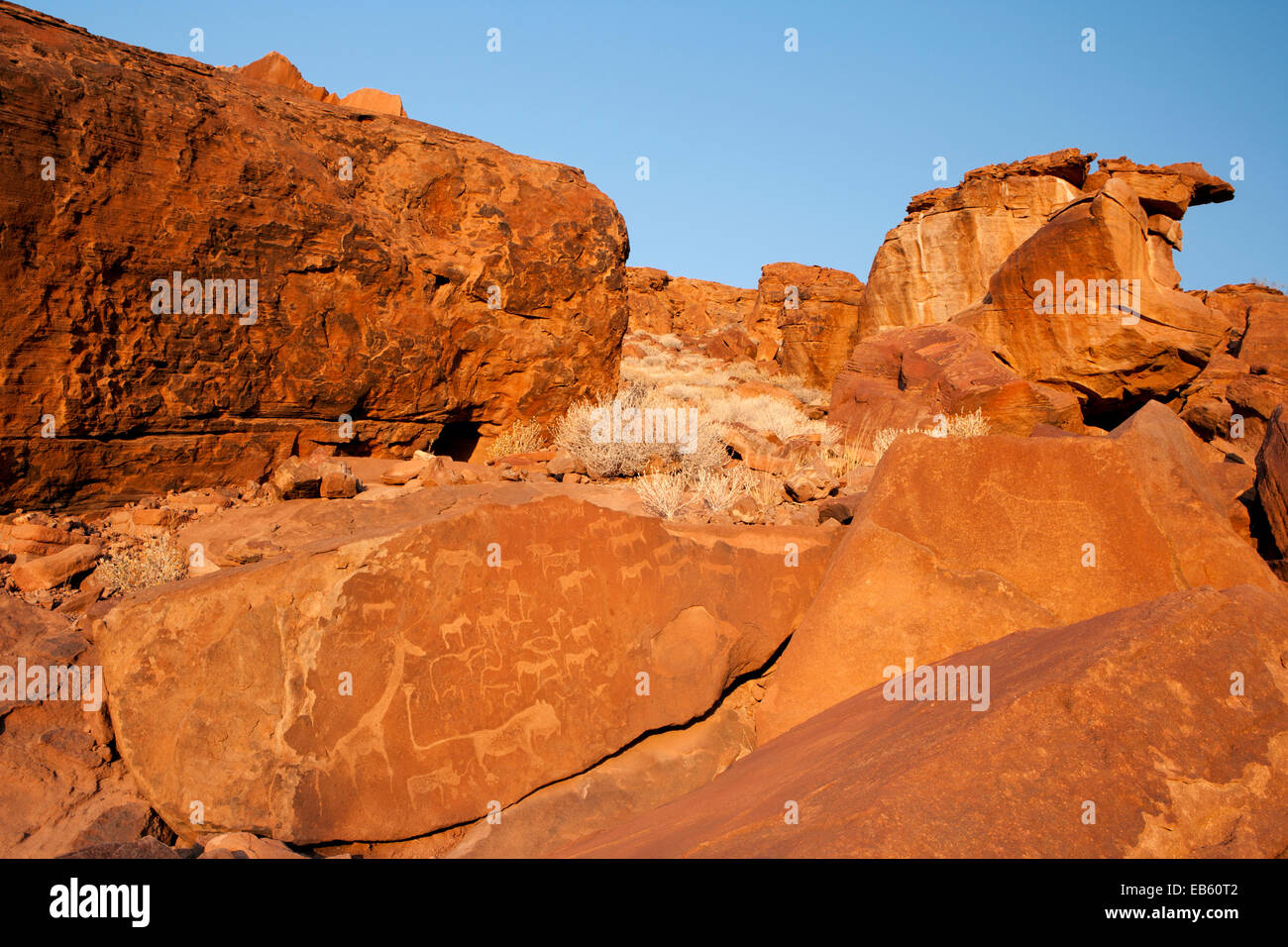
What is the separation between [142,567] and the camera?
15.9ft

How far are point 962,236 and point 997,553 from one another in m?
18.8

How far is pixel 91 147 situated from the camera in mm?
5441

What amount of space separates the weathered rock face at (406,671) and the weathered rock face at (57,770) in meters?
0.20

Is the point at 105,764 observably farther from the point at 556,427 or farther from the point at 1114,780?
the point at 556,427

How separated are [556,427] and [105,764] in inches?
212

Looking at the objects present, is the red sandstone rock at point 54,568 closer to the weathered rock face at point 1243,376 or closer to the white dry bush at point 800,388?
the weathered rock face at point 1243,376

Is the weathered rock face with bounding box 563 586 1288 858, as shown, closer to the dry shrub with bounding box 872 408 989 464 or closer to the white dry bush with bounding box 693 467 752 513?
the white dry bush with bounding box 693 467 752 513

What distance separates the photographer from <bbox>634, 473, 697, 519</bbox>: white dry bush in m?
6.42


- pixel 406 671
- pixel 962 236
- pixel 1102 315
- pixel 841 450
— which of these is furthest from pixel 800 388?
pixel 406 671

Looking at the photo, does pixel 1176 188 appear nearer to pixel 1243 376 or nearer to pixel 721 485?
pixel 1243 376

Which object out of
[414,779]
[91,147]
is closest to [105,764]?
[414,779]

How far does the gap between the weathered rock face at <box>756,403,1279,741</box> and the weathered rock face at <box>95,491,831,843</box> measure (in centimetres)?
60

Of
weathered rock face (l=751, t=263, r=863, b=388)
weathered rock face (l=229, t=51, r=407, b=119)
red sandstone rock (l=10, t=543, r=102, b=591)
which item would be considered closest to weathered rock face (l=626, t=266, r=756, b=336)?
weathered rock face (l=751, t=263, r=863, b=388)
